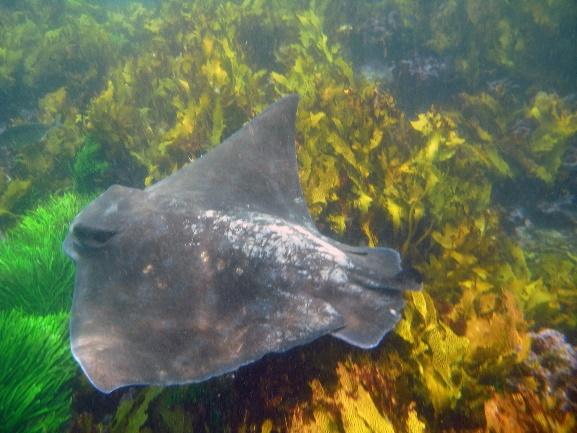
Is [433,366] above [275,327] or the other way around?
the other way around

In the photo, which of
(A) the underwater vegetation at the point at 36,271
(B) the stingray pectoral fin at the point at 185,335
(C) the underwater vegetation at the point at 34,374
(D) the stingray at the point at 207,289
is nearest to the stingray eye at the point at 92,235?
(D) the stingray at the point at 207,289

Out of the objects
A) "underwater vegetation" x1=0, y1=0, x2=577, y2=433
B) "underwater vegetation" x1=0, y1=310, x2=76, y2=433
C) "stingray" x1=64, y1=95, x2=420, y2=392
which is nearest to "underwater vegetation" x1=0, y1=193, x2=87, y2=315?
"underwater vegetation" x1=0, y1=0, x2=577, y2=433

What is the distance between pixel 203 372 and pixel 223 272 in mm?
819

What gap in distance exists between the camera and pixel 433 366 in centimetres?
310

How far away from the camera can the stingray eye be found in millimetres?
3722

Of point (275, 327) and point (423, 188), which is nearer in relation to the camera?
point (275, 327)

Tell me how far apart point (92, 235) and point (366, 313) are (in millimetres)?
2713

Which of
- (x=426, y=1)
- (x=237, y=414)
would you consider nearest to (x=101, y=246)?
(x=237, y=414)

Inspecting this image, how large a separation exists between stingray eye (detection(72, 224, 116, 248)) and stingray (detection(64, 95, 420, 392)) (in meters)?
0.01

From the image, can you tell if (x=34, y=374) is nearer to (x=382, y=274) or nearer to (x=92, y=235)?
(x=92, y=235)

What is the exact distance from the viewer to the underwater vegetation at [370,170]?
312 centimetres

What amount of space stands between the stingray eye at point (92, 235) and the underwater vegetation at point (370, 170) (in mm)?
1022

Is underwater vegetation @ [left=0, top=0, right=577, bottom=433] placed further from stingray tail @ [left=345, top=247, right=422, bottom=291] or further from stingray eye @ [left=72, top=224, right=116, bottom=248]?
stingray eye @ [left=72, top=224, right=116, bottom=248]

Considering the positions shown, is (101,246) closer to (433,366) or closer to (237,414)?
(237,414)
